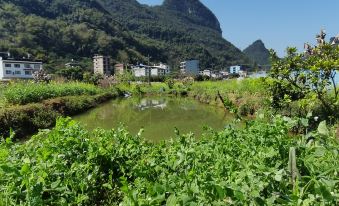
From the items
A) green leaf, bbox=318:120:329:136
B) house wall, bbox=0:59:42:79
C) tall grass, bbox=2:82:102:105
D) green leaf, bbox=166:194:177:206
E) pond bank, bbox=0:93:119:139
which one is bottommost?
pond bank, bbox=0:93:119:139

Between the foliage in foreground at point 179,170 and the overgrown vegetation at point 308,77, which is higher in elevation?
the overgrown vegetation at point 308,77

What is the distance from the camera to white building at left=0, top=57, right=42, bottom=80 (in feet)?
203

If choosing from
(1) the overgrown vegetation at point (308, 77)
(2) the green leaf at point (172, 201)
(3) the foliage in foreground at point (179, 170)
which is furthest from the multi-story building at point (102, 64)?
(2) the green leaf at point (172, 201)

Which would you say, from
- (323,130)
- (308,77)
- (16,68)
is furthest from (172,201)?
(16,68)

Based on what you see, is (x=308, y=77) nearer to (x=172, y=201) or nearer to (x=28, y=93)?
(x=172, y=201)

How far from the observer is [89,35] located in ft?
328

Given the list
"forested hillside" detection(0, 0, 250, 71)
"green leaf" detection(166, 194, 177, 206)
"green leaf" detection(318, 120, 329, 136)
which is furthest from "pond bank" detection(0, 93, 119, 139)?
"forested hillside" detection(0, 0, 250, 71)

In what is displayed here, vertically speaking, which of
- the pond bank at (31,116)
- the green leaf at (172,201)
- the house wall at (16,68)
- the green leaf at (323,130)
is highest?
the house wall at (16,68)

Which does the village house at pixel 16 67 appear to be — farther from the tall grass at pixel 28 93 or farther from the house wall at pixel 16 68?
the tall grass at pixel 28 93

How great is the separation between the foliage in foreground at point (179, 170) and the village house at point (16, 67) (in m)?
63.1

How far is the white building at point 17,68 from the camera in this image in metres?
62.0

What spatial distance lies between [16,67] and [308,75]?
63122mm

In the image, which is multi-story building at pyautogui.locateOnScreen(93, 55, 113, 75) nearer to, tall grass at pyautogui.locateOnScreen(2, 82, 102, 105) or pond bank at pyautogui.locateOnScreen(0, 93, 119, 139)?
tall grass at pyautogui.locateOnScreen(2, 82, 102, 105)

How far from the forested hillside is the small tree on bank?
235ft
